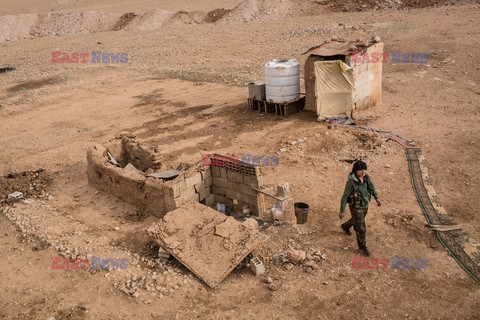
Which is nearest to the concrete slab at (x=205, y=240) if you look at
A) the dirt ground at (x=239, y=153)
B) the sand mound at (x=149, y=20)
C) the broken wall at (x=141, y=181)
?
the dirt ground at (x=239, y=153)

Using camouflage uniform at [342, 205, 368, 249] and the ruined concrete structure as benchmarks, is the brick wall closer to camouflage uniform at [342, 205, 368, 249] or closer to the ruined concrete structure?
the ruined concrete structure

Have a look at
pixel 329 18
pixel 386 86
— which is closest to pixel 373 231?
pixel 386 86

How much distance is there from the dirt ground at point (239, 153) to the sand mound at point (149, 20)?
19.4 ft

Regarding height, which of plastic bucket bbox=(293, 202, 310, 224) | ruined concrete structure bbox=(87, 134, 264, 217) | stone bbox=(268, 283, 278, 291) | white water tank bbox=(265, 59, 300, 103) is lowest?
stone bbox=(268, 283, 278, 291)

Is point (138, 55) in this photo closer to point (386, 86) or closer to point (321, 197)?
point (386, 86)

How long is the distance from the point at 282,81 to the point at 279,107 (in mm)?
841

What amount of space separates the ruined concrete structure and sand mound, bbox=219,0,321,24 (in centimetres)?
2062

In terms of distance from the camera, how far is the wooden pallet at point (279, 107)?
13281 millimetres

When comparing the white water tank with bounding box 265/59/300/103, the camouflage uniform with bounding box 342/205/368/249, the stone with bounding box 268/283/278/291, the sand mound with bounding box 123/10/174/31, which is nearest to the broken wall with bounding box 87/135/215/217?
the stone with bounding box 268/283/278/291

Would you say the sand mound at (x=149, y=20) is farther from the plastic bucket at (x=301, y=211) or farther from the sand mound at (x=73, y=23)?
the plastic bucket at (x=301, y=211)

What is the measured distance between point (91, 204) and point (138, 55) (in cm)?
1480

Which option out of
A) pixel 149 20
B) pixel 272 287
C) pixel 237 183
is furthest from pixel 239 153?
pixel 149 20

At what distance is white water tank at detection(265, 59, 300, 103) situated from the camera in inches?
507

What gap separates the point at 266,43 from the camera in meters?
21.8
